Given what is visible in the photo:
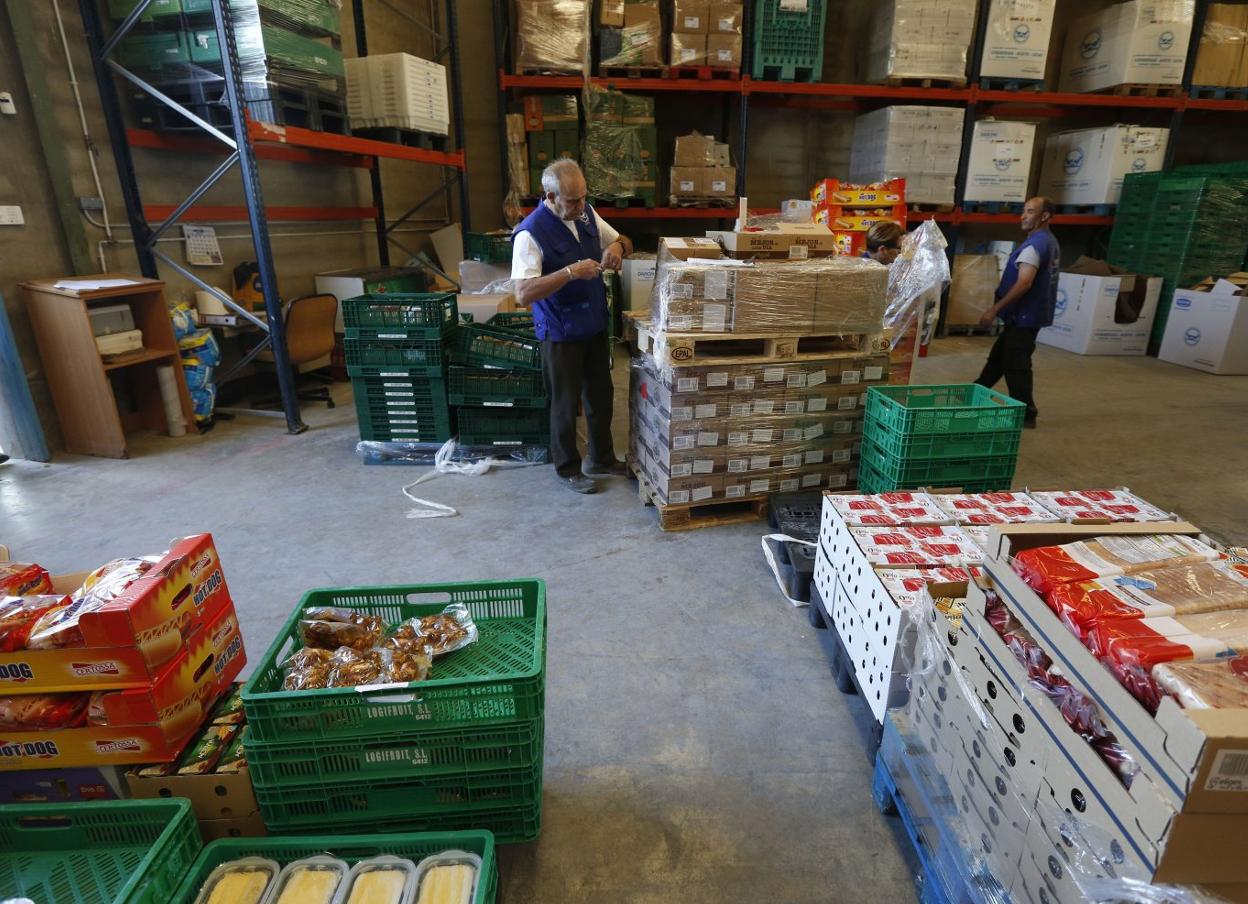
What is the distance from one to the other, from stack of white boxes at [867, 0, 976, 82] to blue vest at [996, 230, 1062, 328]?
4342mm

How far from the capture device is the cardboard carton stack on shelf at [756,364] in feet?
12.0

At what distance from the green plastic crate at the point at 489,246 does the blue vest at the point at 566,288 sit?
12.1 feet

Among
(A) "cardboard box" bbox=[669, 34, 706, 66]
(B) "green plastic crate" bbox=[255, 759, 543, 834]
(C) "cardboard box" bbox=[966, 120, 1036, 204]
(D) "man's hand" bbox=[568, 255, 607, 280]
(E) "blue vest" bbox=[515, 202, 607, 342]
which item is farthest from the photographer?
(C) "cardboard box" bbox=[966, 120, 1036, 204]

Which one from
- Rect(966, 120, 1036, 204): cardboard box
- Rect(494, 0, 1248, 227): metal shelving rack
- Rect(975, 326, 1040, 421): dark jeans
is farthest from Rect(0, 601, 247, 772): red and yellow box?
Rect(966, 120, 1036, 204): cardboard box

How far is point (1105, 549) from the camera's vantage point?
1581mm

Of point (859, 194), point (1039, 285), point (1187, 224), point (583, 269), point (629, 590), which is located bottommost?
point (629, 590)

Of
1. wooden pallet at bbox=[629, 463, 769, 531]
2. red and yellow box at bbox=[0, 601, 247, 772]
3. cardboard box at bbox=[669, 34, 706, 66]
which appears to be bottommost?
wooden pallet at bbox=[629, 463, 769, 531]

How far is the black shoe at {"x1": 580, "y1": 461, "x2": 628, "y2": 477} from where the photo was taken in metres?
4.73

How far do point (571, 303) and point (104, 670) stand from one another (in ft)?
9.90

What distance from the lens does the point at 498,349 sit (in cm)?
489

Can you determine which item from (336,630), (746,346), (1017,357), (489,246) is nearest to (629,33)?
(489,246)

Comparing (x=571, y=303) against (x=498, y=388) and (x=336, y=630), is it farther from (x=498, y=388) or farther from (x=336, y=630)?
(x=336, y=630)

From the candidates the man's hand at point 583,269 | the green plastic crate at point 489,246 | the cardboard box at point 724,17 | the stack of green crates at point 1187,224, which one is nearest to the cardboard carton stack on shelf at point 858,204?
the cardboard box at point 724,17

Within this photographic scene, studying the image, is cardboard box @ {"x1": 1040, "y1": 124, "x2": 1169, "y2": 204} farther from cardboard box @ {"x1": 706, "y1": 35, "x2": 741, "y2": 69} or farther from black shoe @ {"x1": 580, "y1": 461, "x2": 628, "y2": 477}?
black shoe @ {"x1": 580, "y1": 461, "x2": 628, "y2": 477}
